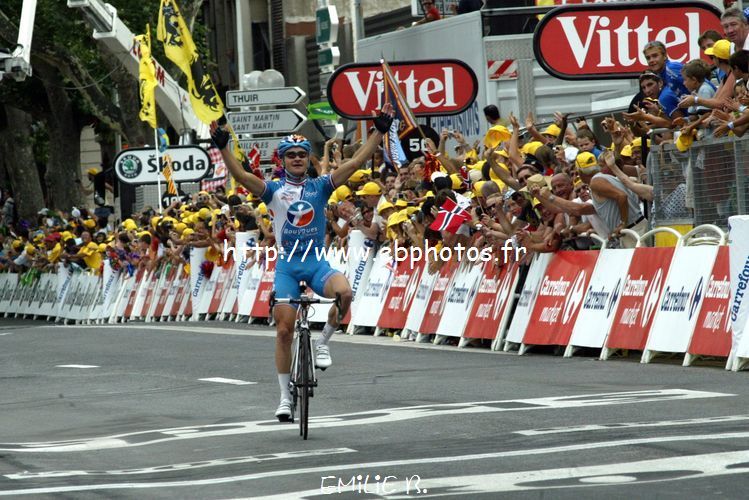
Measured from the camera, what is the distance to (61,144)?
172ft

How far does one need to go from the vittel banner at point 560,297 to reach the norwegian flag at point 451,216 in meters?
2.40

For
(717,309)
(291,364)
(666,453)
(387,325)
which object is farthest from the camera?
(387,325)

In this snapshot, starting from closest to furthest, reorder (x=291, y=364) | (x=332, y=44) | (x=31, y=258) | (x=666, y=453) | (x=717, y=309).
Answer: (x=666, y=453) → (x=291, y=364) → (x=717, y=309) → (x=332, y=44) → (x=31, y=258)

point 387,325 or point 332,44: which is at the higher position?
point 332,44

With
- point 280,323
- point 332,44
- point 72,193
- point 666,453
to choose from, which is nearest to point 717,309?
point 280,323

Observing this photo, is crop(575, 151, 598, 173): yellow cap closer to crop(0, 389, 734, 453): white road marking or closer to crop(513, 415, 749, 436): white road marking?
crop(0, 389, 734, 453): white road marking

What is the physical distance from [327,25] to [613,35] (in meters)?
20.9

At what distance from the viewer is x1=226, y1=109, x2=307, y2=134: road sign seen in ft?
104

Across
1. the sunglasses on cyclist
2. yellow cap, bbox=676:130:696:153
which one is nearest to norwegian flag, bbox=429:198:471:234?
yellow cap, bbox=676:130:696:153

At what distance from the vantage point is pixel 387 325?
78.0 ft

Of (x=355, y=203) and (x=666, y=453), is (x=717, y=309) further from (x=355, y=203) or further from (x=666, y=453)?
(x=355, y=203)

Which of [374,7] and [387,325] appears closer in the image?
[387,325]

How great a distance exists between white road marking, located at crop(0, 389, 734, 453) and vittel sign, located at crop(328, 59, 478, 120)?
13.8m

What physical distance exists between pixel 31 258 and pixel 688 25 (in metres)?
29.7
